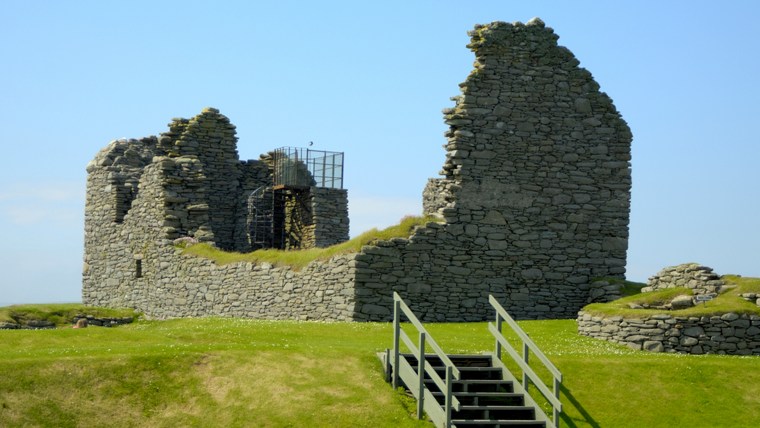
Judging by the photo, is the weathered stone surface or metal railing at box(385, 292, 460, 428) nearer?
metal railing at box(385, 292, 460, 428)

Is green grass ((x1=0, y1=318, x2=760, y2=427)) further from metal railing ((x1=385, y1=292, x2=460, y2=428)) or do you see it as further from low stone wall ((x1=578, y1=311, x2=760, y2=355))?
low stone wall ((x1=578, y1=311, x2=760, y2=355))

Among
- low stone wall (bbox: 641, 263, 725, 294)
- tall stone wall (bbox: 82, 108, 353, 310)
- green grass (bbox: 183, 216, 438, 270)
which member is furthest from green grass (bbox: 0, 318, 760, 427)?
tall stone wall (bbox: 82, 108, 353, 310)

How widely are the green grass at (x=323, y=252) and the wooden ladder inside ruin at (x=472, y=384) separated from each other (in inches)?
376

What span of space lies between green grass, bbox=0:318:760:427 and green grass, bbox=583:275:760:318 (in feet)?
6.75

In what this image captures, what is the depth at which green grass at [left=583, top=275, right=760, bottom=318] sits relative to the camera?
2759 cm

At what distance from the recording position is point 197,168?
138 feet

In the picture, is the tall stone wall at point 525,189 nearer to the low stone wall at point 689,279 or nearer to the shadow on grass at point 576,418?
the low stone wall at point 689,279

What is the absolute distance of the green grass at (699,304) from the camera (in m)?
27.6

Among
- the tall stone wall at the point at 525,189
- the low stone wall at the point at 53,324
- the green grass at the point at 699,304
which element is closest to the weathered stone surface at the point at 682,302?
the green grass at the point at 699,304

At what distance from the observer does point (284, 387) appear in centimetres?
2148

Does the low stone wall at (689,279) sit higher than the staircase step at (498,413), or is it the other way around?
the low stone wall at (689,279)

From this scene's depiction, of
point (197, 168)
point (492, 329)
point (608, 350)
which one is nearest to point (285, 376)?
point (492, 329)

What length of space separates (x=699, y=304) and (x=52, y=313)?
71.7 ft

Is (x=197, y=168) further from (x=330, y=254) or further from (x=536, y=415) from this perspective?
(x=536, y=415)
